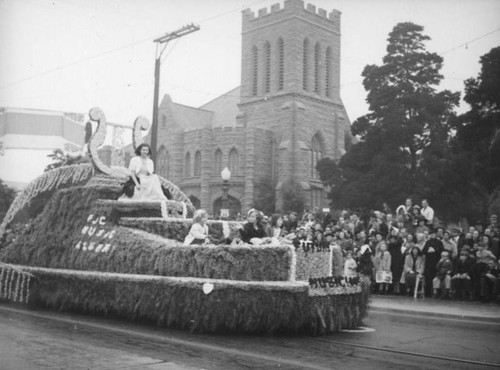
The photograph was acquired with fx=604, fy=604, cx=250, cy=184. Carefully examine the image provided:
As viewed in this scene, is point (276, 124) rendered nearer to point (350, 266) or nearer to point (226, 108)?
point (226, 108)

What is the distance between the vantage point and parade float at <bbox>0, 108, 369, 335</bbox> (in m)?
7.82

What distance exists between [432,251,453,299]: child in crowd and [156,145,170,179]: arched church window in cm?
4345

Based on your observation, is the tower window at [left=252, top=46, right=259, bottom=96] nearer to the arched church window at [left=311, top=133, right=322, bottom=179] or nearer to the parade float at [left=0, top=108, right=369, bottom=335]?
the arched church window at [left=311, top=133, right=322, bottom=179]

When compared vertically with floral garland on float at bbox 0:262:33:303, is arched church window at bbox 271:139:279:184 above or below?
above

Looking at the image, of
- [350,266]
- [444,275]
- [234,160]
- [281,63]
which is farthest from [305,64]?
[350,266]

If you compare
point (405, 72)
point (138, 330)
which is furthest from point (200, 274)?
point (405, 72)

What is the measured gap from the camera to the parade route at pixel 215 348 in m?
6.24

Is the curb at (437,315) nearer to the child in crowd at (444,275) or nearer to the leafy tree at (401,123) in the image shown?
the child in crowd at (444,275)

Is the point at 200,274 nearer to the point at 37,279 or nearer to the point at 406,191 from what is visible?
the point at 37,279

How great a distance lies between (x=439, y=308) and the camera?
1268 centimetres

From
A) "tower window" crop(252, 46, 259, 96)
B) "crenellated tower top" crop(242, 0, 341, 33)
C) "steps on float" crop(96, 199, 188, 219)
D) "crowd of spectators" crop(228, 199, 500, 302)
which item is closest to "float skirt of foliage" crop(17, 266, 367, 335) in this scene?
"steps on float" crop(96, 199, 188, 219)

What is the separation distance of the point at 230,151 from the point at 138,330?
1744 inches

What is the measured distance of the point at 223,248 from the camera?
26.9 ft

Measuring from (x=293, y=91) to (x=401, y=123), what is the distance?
20.1 m
